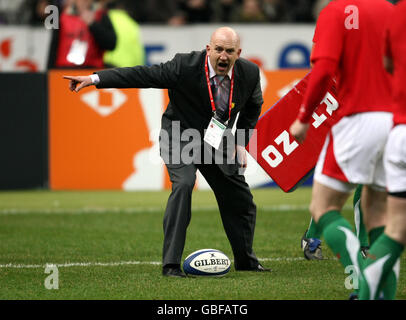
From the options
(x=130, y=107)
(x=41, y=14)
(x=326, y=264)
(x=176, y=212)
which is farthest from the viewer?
(x=41, y=14)

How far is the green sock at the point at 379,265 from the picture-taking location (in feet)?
17.0

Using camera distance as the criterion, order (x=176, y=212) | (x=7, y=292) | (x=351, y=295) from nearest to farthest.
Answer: (x=351, y=295) → (x=7, y=292) → (x=176, y=212)

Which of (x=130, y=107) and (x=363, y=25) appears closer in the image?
(x=363, y=25)

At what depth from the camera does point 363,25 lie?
560 centimetres

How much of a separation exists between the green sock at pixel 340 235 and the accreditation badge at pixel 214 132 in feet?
6.01

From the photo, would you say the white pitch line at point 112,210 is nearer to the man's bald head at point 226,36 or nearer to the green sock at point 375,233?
the man's bald head at point 226,36

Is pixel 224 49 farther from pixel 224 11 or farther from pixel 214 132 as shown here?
pixel 224 11

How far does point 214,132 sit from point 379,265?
94.1 inches

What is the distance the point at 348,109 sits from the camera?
555 cm

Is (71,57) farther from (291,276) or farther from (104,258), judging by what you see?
(291,276)

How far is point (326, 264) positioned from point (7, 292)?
Answer: 107 inches

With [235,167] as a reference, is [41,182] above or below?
below
